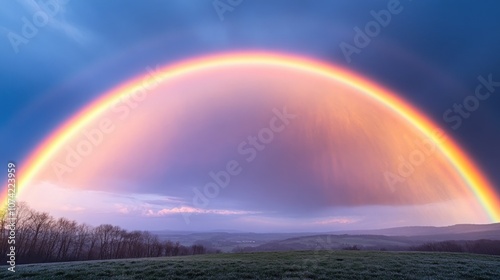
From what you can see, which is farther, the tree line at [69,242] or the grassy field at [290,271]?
the tree line at [69,242]

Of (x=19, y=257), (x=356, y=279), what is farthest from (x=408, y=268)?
(x=19, y=257)

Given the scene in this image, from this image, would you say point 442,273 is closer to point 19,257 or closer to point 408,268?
point 408,268

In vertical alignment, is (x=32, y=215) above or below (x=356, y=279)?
above

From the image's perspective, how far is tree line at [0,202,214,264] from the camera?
9288 cm

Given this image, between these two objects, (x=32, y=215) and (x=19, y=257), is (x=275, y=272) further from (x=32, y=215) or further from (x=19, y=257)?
(x=32, y=215)

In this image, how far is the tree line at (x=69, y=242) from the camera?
9288 centimetres

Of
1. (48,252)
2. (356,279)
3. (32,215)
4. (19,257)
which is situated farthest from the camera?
(32,215)

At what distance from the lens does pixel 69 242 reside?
108m

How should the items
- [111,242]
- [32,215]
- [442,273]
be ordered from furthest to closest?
1. [111,242]
2. [32,215]
3. [442,273]

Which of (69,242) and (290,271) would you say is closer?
(290,271)

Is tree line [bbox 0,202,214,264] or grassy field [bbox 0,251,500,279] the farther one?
tree line [bbox 0,202,214,264]

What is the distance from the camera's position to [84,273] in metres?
25.5

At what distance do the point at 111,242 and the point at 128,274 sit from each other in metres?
118

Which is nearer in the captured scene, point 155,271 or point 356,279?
point 356,279
